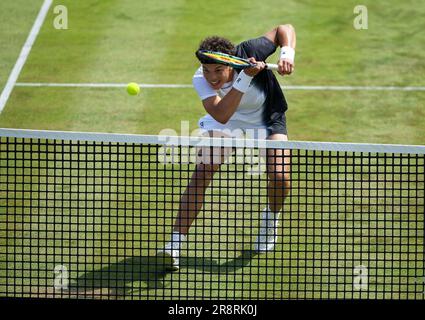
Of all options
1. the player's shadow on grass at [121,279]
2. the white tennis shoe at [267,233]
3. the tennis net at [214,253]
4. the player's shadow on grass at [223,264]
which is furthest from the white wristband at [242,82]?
the player's shadow on grass at [121,279]

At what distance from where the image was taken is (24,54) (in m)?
14.2

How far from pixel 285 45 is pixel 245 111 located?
27.6 inches

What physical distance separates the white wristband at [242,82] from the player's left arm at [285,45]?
28 centimetres

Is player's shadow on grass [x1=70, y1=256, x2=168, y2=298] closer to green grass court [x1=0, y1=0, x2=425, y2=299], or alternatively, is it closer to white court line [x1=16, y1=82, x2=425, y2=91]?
green grass court [x1=0, y1=0, x2=425, y2=299]

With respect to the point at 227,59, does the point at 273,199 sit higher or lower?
lower

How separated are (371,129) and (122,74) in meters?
3.59

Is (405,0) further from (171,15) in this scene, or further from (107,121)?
(107,121)

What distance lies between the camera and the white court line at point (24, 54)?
13092 millimetres

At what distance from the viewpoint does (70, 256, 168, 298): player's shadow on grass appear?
26.5 ft

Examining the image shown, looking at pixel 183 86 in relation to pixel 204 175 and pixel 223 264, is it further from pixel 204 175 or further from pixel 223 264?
pixel 223 264

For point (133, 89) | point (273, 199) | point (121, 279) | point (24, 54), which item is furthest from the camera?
point (24, 54)

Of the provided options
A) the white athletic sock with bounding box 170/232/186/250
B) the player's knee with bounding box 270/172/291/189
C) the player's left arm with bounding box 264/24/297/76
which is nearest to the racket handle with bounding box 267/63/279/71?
the player's left arm with bounding box 264/24/297/76

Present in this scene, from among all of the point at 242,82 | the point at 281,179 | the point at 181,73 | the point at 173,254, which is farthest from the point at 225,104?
the point at 181,73
